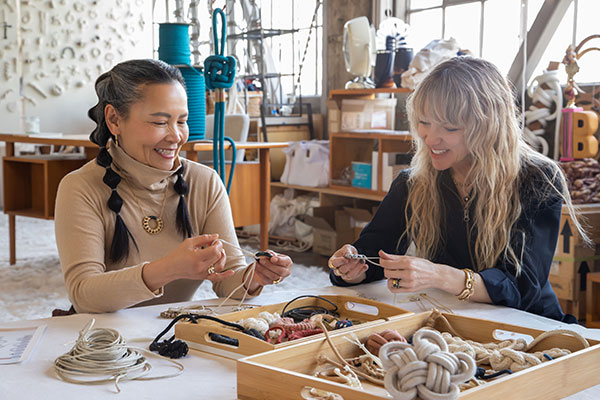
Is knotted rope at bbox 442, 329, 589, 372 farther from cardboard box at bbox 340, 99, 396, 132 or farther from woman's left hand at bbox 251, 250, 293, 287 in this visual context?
cardboard box at bbox 340, 99, 396, 132

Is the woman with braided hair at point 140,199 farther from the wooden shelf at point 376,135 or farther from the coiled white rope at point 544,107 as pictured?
the coiled white rope at point 544,107

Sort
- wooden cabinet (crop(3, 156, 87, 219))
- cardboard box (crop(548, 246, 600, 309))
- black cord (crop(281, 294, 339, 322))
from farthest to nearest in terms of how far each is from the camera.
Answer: wooden cabinet (crop(3, 156, 87, 219)), cardboard box (crop(548, 246, 600, 309)), black cord (crop(281, 294, 339, 322))

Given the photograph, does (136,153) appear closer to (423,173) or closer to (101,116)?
(101,116)

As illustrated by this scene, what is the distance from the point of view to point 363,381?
103 cm

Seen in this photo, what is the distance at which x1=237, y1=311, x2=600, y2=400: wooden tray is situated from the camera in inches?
33.8

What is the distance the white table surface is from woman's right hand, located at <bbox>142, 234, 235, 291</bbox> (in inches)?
3.5

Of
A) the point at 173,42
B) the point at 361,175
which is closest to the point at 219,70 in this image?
the point at 173,42

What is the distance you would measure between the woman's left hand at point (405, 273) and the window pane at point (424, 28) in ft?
11.7

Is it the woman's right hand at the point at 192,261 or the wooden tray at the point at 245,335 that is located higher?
the woman's right hand at the point at 192,261

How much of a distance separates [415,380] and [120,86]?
46.0 inches

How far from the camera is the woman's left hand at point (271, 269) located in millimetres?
1533

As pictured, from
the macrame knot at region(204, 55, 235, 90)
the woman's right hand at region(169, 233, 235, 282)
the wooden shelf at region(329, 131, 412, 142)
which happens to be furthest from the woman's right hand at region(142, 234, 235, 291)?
the wooden shelf at region(329, 131, 412, 142)

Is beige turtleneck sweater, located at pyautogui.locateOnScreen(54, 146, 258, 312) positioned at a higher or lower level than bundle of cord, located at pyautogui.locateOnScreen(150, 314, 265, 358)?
higher

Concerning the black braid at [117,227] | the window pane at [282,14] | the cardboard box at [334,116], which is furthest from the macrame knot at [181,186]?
the window pane at [282,14]
